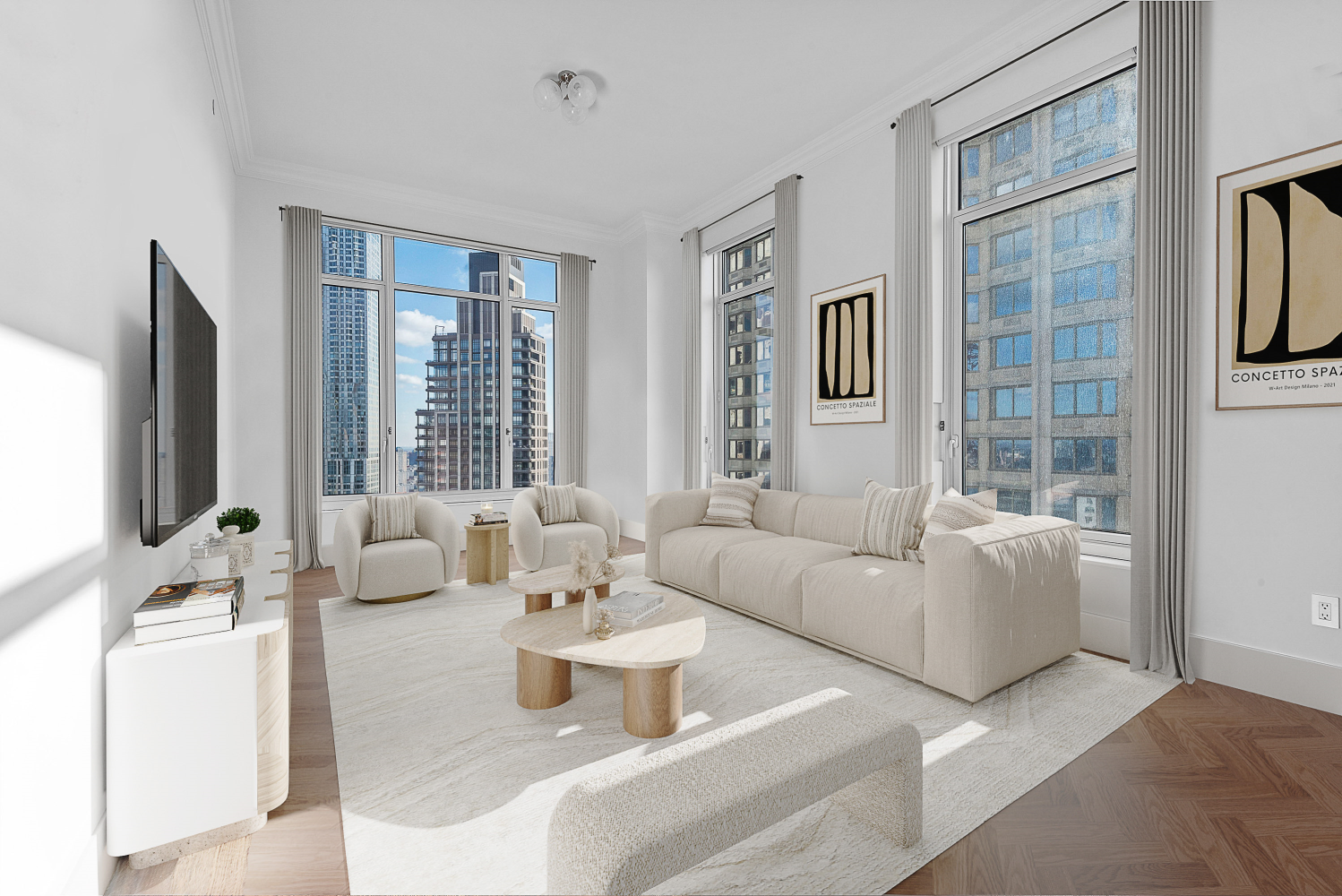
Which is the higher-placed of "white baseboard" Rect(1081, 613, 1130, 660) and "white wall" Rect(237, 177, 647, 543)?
"white wall" Rect(237, 177, 647, 543)

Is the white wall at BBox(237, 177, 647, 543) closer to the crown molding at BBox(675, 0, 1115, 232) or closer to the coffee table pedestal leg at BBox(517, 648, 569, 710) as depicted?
the crown molding at BBox(675, 0, 1115, 232)

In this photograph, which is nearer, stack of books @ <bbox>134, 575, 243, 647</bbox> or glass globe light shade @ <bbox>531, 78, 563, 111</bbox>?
stack of books @ <bbox>134, 575, 243, 647</bbox>

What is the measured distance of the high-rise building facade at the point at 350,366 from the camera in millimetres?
5398

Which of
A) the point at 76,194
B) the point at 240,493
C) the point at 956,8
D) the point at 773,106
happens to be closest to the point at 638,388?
the point at 773,106

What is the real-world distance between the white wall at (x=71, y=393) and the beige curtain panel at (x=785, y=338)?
383cm

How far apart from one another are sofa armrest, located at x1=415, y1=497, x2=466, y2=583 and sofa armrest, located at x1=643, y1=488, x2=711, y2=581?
130cm

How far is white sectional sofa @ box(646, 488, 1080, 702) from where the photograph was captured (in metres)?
2.42

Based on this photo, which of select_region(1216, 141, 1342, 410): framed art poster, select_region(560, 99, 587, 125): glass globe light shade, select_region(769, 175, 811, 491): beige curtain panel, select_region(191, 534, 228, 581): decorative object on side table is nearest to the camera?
select_region(191, 534, 228, 581): decorative object on side table

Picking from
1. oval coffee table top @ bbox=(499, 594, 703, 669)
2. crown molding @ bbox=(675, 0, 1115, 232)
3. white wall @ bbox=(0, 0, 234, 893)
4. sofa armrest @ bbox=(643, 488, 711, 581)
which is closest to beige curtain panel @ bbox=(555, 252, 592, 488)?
crown molding @ bbox=(675, 0, 1115, 232)

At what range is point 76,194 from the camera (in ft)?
5.01

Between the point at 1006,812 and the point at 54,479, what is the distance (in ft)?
8.41

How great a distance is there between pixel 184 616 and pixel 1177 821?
9.24ft

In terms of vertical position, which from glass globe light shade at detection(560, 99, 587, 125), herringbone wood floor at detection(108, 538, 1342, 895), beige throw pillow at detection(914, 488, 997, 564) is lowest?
herringbone wood floor at detection(108, 538, 1342, 895)

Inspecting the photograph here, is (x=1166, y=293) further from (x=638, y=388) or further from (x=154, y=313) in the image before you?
(x=638, y=388)
